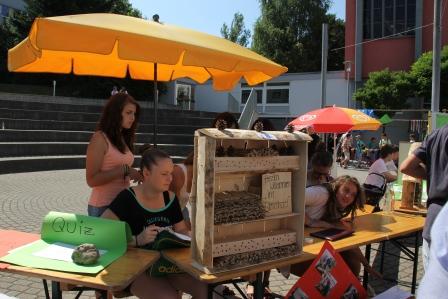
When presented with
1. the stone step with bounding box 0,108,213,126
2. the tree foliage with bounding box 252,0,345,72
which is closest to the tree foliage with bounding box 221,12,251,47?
the tree foliage with bounding box 252,0,345,72

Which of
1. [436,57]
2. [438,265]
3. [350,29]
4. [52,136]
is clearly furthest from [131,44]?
[350,29]

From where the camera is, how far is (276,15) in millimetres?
41938

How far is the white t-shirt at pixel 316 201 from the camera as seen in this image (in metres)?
3.86

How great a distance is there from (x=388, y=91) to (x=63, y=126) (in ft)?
53.7

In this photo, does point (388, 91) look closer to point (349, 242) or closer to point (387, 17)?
point (387, 17)

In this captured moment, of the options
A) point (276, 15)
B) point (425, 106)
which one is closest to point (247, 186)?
point (425, 106)

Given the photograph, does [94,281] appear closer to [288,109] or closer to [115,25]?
[115,25]

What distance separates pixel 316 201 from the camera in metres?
3.86

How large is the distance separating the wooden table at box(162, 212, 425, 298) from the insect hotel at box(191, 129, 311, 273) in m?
0.05

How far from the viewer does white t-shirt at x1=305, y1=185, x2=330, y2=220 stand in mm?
3861

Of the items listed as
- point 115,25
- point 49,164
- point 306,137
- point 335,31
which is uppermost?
point 335,31

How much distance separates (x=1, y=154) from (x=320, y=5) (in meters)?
35.5

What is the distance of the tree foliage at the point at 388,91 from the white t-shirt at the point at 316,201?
70.5ft

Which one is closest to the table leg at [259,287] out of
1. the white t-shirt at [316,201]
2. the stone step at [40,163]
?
the white t-shirt at [316,201]
